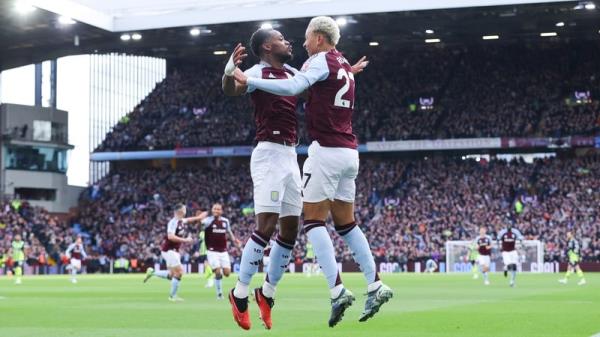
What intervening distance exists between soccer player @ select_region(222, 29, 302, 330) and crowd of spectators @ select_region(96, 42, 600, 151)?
183ft

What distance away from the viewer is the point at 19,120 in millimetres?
73875

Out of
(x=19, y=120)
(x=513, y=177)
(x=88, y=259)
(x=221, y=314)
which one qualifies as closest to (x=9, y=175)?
(x=19, y=120)

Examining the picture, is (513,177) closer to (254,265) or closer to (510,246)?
(510,246)

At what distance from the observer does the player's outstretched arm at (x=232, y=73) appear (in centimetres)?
959

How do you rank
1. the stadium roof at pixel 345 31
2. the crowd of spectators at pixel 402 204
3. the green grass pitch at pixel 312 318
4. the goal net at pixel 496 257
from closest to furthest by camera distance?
the green grass pitch at pixel 312 318, the goal net at pixel 496 257, the stadium roof at pixel 345 31, the crowd of spectators at pixel 402 204

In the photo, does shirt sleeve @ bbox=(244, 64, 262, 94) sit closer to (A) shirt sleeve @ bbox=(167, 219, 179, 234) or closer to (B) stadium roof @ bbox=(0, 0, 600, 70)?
(A) shirt sleeve @ bbox=(167, 219, 179, 234)

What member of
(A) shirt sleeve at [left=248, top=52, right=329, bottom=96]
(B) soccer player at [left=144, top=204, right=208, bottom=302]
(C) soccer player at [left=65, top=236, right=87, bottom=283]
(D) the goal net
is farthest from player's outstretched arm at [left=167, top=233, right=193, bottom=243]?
(D) the goal net

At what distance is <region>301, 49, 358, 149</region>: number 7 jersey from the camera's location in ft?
32.6

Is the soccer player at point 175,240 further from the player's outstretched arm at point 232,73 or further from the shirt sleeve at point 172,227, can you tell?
the player's outstretched arm at point 232,73

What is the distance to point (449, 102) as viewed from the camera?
6894 cm

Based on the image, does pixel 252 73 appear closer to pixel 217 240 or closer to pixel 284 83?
pixel 284 83

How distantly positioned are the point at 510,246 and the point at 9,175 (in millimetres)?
45472

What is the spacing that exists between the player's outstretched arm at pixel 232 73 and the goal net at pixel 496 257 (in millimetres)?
46717

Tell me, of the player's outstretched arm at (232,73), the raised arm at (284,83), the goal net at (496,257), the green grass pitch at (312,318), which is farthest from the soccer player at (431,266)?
the raised arm at (284,83)
